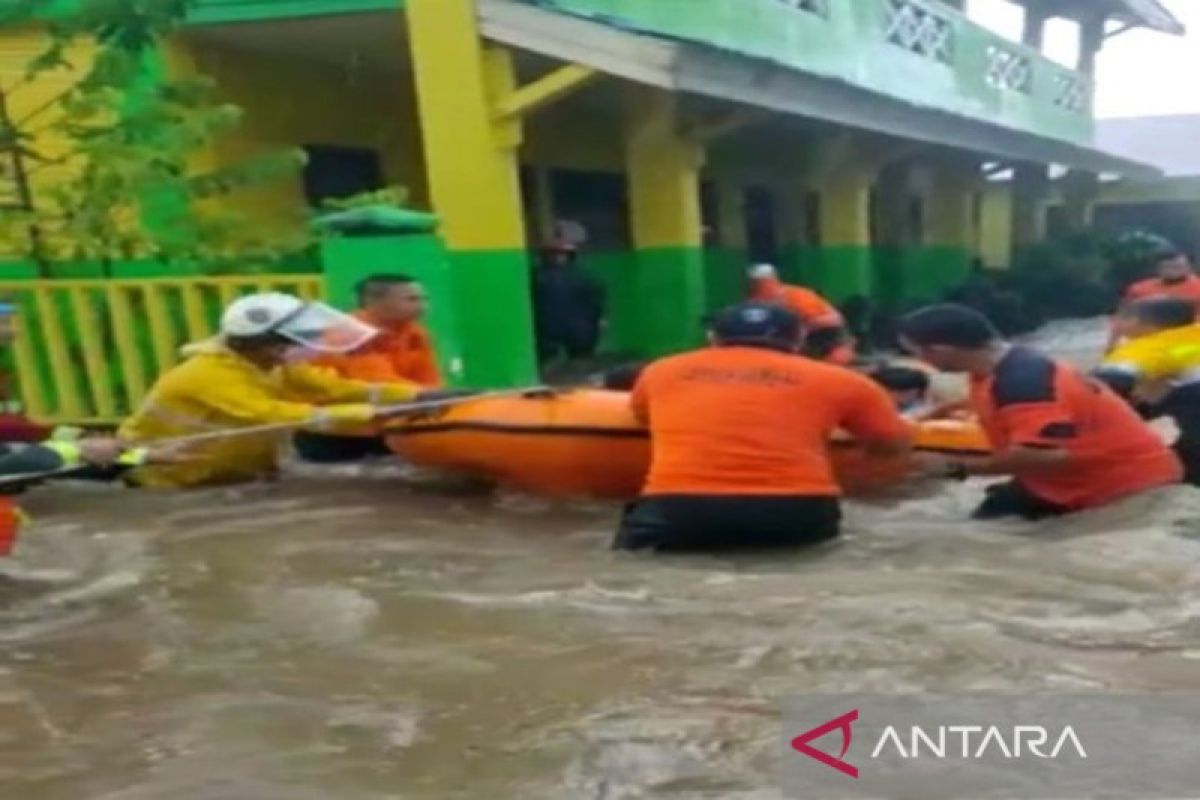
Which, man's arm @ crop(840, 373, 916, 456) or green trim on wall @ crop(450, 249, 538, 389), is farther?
green trim on wall @ crop(450, 249, 538, 389)

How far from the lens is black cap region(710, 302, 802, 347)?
682cm

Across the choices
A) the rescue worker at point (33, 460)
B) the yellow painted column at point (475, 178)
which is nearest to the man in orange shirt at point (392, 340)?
the yellow painted column at point (475, 178)

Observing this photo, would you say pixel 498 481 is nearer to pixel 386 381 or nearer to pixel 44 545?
pixel 386 381

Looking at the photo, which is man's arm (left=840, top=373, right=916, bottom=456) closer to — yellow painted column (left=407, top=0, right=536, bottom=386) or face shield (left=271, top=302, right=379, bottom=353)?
face shield (left=271, top=302, right=379, bottom=353)

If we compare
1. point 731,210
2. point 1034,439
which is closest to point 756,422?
point 1034,439

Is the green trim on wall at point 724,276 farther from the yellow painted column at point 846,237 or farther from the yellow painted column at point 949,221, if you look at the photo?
the yellow painted column at point 949,221

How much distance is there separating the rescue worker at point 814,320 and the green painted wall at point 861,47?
1.54 m

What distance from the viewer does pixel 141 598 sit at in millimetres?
6457

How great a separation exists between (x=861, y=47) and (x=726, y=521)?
35.9ft

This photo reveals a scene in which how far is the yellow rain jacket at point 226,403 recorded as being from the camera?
8.38 meters

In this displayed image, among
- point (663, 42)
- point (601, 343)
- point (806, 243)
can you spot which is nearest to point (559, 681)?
point (663, 42)

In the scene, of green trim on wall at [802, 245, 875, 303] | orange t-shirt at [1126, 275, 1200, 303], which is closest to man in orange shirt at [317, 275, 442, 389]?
orange t-shirt at [1126, 275, 1200, 303]

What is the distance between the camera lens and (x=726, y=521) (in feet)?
22.1

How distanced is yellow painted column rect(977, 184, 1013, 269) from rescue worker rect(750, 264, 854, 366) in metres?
16.4
